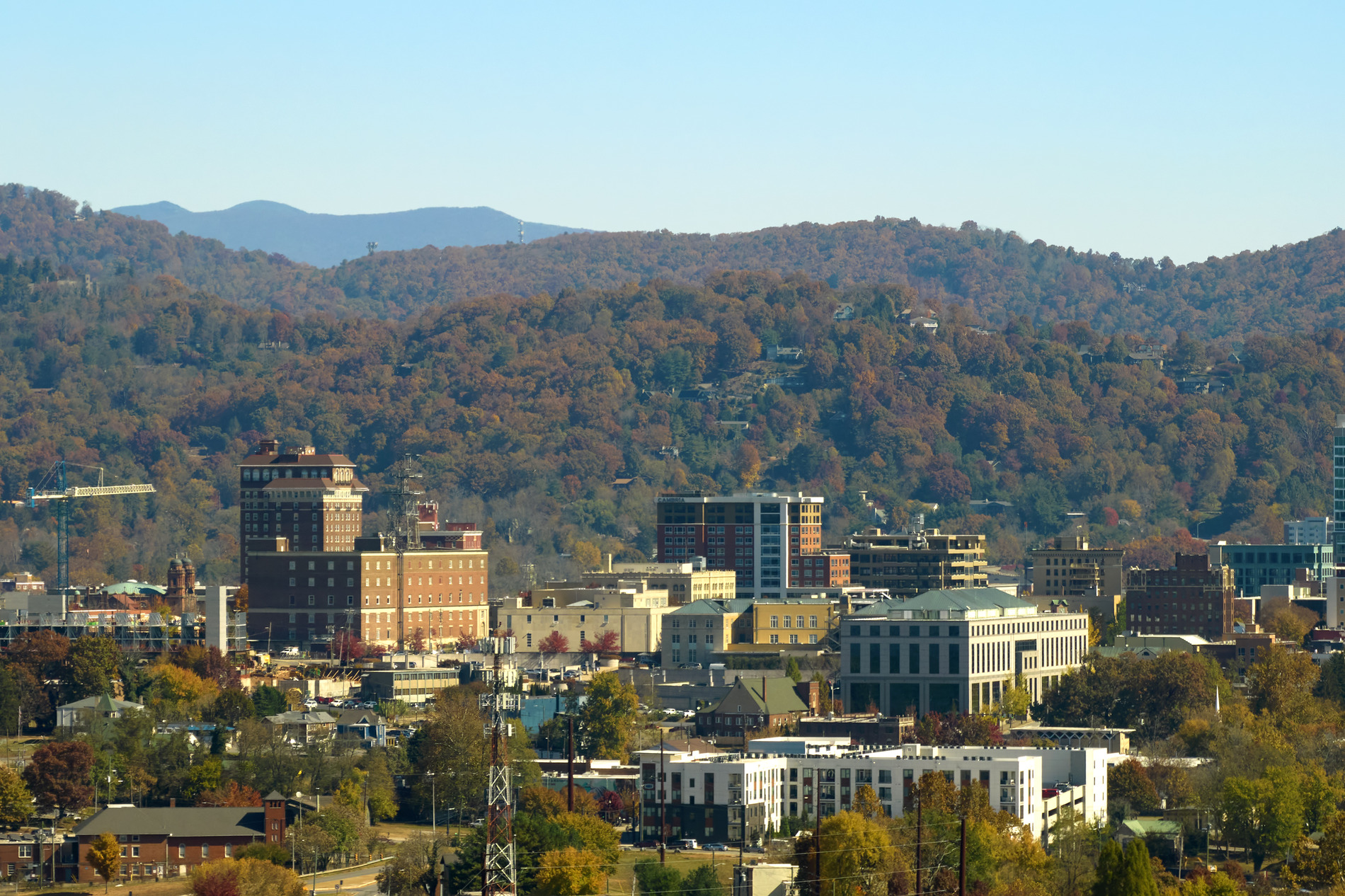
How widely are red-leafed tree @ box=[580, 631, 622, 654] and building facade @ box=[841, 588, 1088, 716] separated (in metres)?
32.9

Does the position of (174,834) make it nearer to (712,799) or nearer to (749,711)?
(712,799)

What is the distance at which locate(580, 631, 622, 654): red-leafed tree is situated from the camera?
176 metres

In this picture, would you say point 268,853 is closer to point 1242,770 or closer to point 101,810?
point 101,810

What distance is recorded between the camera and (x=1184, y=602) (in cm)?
19000

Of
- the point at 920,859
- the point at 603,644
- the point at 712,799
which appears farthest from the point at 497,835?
the point at 603,644

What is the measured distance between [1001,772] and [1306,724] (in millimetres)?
32642

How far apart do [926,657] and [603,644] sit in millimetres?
39745

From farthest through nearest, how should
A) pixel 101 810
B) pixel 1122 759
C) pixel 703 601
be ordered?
1. pixel 703 601
2. pixel 1122 759
3. pixel 101 810

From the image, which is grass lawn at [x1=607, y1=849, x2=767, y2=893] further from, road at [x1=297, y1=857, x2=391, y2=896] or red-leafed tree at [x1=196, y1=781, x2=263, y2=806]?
red-leafed tree at [x1=196, y1=781, x2=263, y2=806]

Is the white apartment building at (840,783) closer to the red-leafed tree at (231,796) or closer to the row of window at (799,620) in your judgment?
the red-leafed tree at (231,796)

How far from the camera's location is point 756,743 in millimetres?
116688

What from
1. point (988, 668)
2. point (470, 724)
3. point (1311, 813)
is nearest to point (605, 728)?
point (470, 724)

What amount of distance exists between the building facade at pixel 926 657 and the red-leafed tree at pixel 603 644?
3288 cm

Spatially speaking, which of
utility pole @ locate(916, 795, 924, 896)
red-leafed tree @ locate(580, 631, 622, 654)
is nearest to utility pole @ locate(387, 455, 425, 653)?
red-leafed tree @ locate(580, 631, 622, 654)
